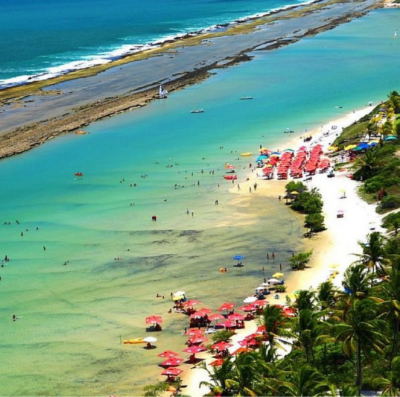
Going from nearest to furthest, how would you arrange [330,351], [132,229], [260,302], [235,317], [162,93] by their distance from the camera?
[330,351] < [235,317] < [260,302] < [132,229] < [162,93]

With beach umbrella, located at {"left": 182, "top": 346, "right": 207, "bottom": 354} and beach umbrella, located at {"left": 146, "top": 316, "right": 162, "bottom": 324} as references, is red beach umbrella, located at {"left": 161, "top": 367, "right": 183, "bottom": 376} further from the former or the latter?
beach umbrella, located at {"left": 146, "top": 316, "right": 162, "bottom": 324}

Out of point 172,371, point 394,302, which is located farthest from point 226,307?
point 394,302

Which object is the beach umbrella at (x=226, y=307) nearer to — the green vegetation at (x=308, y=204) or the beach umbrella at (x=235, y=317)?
the beach umbrella at (x=235, y=317)

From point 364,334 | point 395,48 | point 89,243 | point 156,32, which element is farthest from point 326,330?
point 156,32

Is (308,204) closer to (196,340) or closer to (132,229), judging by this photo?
(132,229)

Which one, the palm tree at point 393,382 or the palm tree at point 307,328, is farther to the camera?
the palm tree at point 307,328

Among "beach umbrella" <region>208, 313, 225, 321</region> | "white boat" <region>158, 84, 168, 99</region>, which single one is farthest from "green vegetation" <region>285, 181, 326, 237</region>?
"white boat" <region>158, 84, 168, 99</region>

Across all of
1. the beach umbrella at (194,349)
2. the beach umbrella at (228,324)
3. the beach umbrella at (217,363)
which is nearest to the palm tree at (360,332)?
the beach umbrella at (217,363)
